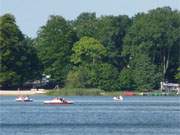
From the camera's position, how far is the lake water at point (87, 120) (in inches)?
2581

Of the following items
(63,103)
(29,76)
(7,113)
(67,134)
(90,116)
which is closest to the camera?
(67,134)

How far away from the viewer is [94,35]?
511ft

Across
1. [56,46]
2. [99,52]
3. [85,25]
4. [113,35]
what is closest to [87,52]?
[99,52]

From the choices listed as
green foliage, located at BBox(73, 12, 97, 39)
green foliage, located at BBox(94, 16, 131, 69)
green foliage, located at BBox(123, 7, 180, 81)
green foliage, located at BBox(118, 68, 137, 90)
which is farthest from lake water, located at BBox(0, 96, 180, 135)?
green foliage, located at BBox(73, 12, 97, 39)

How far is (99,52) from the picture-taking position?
146 metres

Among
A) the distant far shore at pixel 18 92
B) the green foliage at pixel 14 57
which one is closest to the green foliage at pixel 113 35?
the green foliage at pixel 14 57

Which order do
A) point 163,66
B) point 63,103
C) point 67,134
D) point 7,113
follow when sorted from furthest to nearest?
point 163,66 → point 63,103 → point 7,113 → point 67,134

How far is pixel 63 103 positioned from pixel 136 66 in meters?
41.0

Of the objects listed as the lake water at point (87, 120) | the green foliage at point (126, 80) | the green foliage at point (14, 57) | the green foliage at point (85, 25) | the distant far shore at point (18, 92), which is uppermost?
the green foliage at point (85, 25)

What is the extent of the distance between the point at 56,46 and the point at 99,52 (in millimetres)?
5536

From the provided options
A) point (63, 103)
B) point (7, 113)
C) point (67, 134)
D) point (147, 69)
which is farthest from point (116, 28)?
point (67, 134)

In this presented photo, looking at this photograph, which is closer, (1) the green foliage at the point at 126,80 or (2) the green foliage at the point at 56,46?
(1) the green foliage at the point at 126,80

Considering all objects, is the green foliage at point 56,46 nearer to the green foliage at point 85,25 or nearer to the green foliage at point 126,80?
the green foliage at point 85,25

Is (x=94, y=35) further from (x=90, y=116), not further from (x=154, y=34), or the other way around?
(x=90, y=116)
